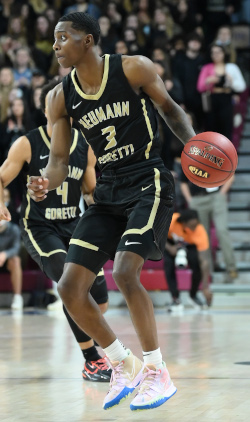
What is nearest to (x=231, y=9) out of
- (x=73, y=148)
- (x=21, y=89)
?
(x=21, y=89)

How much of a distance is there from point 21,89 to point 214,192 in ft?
10.2

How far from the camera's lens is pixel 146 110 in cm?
449

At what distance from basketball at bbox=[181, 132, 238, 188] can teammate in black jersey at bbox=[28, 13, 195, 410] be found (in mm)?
89

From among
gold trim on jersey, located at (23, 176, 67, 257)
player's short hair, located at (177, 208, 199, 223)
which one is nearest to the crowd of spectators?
player's short hair, located at (177, 208, 199, 223)

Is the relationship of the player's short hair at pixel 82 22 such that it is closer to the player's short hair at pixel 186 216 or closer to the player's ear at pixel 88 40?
the player's ear at pixel 88 40

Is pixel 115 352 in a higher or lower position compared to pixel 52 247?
lower

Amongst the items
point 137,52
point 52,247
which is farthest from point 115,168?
point 137,52

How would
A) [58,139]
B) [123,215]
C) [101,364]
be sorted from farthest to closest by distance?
[101,364], [58,139], [123,215]

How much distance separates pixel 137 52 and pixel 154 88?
28.9ft

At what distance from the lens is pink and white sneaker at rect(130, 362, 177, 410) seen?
420 cm

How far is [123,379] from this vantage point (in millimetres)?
4465

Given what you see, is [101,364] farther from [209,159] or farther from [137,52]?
[137,52]

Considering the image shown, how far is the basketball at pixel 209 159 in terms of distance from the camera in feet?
14.4

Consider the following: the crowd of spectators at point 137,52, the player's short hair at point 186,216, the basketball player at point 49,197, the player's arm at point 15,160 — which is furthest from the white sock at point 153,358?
the crowd of spectators at point 137,52
